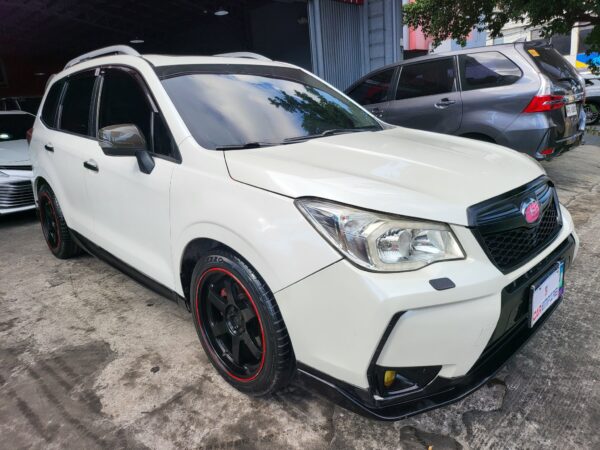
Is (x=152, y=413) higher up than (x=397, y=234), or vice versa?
(x=397, y=234)

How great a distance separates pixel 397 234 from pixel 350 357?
0.47 metres

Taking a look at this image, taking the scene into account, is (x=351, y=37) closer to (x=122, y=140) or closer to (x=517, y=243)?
(x=122, y=140)

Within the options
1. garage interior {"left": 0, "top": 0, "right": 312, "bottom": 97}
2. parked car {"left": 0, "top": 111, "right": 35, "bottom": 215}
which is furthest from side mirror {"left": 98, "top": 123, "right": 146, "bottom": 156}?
garage interior {"left": 0, "top": 0, "right": 312, "bottom": 97}

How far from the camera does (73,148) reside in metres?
3.26

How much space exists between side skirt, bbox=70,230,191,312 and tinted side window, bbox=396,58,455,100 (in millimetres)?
4235

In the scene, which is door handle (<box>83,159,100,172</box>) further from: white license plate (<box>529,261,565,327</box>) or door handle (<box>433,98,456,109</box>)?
door handle (<box>433,98,456,109</box>)

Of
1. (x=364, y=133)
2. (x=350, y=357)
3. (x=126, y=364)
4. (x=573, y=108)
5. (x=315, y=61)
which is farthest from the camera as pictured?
(x=315, y=61)

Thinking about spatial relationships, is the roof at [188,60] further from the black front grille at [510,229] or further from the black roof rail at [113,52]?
the black front grille at [510,229]

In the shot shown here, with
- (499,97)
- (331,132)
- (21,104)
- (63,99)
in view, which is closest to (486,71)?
(499,97)

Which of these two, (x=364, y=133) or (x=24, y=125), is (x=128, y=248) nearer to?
(x=364, y=133)

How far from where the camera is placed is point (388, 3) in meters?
9.81

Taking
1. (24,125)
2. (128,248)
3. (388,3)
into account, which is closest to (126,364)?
(128,248)

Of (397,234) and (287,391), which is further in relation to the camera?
(287,391)

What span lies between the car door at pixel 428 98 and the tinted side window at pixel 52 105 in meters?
3.87
